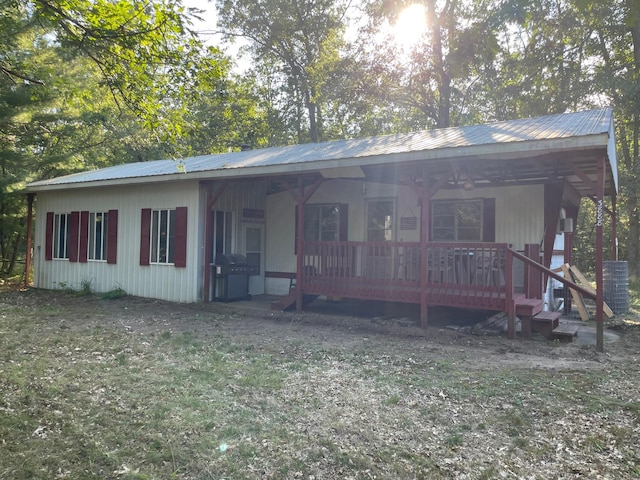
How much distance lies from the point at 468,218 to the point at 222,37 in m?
18.0

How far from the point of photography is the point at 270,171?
8.61 metres

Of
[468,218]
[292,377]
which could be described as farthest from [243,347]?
[468,218]

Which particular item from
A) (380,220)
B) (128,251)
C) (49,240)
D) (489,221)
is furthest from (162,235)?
(489,221)

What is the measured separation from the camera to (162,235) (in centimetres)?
1091

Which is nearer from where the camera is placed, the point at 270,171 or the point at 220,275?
the point at 270,171

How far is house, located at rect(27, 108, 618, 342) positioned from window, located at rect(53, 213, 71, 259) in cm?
4

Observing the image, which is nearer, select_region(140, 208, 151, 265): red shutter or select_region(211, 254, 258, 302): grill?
select_region(211, 254, 258, 302): grill

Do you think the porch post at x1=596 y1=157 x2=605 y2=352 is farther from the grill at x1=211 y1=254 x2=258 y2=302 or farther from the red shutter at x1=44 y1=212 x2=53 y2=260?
the red shutter at x1=44 y1=212 x2=53 y2=260

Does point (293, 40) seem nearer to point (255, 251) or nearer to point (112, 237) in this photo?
point (255, 251)

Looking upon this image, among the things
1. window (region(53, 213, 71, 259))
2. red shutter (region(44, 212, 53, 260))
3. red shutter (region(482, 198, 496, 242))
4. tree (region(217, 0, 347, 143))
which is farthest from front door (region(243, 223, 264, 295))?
tree (region(217, 0, 347, 143))

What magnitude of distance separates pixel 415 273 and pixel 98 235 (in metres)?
8.31

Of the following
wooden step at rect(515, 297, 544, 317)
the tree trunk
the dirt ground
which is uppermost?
the tree trunk

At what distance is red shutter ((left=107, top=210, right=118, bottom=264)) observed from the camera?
38.2 ft

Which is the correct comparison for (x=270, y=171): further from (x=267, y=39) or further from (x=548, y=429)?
(x=267, y=39)
